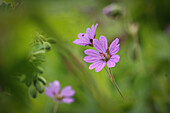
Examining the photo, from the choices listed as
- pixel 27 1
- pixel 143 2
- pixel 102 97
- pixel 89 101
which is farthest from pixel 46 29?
pixel 143 2

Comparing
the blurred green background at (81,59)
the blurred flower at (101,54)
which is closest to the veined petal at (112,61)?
the blurred flower at (101,54)

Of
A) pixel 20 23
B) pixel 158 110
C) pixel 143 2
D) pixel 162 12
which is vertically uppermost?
pixel 143 2

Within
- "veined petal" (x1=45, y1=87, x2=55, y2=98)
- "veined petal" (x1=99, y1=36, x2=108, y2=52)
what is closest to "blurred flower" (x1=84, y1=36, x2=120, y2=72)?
"veined petal" (x1=99, y1=36, x2=108, y2=52)

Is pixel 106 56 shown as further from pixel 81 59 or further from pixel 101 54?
pixel 81 59

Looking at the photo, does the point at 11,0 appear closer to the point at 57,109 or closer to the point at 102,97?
the point at 102,97

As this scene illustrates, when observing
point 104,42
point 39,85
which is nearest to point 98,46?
point 104,42

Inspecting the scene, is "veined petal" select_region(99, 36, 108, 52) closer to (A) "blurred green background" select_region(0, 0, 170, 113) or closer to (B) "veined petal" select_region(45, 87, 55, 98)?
(A) "blurred green background" select_region(0, 0, 170, 113)
